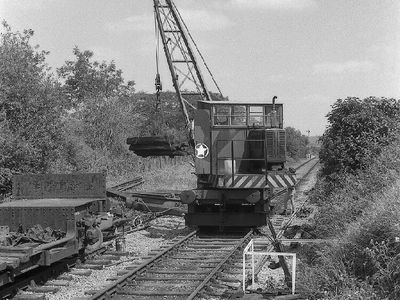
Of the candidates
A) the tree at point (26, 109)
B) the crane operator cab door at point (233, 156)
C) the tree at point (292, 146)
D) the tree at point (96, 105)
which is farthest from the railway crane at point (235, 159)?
the tree at point (292, 146)

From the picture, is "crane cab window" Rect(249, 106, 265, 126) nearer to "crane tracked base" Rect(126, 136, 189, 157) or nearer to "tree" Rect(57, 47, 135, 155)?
"crane tracked base" Rect(126, 136, 189, 157)

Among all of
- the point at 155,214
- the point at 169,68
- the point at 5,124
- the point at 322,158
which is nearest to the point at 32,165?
the point at 5,124

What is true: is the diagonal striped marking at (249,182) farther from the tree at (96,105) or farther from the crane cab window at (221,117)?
the tree at (96,105)

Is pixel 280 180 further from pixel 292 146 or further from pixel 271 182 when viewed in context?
pixel 292 146

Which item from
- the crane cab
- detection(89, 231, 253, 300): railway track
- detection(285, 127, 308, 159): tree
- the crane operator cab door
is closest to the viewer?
detection(89, 231, 253, 300): railway track

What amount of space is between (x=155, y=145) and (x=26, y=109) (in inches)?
199

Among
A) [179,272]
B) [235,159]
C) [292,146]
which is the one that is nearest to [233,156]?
[235,159]


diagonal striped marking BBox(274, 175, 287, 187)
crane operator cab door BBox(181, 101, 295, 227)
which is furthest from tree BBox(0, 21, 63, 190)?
diagonal striped marking BBox(274, 175, 287, 187)

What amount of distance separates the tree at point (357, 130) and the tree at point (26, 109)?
9258mm

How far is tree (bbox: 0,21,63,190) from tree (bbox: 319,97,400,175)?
9258mm

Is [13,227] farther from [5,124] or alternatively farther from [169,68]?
[169,68]

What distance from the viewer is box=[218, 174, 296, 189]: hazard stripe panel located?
12.5 meters

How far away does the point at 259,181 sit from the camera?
12.6 m

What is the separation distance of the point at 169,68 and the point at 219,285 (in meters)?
14.8
